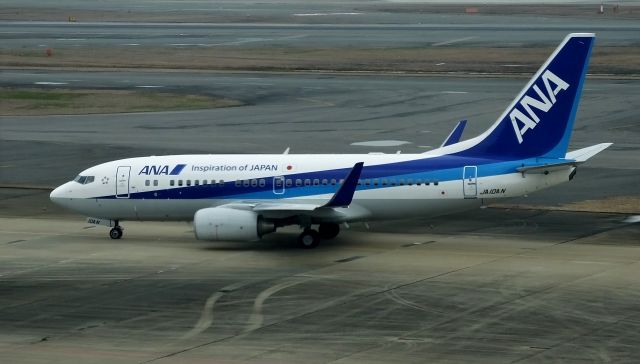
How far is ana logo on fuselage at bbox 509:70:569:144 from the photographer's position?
49.6 meters

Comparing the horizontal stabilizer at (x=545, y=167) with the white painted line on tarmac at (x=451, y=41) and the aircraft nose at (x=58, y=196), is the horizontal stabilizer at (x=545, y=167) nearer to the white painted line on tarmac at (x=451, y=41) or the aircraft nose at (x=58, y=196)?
the aircraft nose at (x=58, y=196)

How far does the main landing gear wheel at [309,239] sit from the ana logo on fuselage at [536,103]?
354 inches

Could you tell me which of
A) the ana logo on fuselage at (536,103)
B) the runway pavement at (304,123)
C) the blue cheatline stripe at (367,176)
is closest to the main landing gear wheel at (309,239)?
the blue cheatline stripe at (367,176)

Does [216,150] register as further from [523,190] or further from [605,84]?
[605,84]

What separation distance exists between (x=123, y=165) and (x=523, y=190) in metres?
16.8

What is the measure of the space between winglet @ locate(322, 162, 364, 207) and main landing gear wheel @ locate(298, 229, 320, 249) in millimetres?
2243

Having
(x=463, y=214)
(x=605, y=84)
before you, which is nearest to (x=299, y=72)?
(x=605, y=84)

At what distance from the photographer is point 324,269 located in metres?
46.2

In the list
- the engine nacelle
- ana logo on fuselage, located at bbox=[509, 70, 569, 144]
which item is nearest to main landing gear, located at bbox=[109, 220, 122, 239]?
the engine nacelle

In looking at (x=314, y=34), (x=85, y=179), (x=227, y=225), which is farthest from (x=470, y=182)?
(x=314, y=34)

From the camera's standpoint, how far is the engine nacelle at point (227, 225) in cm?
4909

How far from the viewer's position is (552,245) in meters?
50.0

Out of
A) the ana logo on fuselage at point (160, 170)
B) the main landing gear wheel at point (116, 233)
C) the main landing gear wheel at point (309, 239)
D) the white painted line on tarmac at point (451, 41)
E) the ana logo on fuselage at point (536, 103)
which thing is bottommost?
the main landing gear wheel at point (309, 239)

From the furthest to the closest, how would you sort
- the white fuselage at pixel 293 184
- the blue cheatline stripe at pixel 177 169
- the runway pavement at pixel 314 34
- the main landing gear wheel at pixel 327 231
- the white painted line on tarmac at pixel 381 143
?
the runway pavement at pixel 314 34 → the white painted line on tarmac at pixel 381 143 → the main landing gear wheel at pixel 327 231 → the blue cheatline stripe at pixel 177 169 → the white fuselage at pixel 293 184
